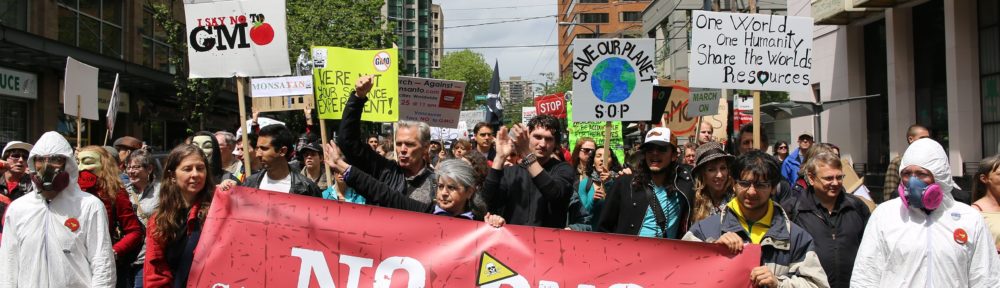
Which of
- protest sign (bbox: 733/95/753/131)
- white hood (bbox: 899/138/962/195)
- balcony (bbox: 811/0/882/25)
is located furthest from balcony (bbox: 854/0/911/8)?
white hood (bbox: 899/138/962/195)

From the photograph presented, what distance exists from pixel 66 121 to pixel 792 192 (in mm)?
19262

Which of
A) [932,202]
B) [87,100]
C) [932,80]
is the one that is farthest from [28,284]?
[932,80]

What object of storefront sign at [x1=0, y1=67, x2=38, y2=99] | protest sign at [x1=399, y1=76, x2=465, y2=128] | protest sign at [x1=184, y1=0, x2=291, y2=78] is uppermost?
storefront sign at [x1=0, y1=67, x2=38, y2=99]

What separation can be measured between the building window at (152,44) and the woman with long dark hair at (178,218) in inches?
854

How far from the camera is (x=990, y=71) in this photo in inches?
533

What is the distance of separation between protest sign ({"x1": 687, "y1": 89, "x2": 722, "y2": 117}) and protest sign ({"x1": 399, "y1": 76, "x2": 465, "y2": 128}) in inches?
194

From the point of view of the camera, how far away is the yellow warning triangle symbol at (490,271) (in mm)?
4258

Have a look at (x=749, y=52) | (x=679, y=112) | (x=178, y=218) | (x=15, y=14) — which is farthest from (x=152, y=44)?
(x=178, y=218)

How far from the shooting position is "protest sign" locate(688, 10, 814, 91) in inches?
291

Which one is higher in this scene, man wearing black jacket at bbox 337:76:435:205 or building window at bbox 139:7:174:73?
building window at bbox 139:7:174:73

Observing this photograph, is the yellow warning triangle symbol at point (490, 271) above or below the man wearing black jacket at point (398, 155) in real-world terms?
below

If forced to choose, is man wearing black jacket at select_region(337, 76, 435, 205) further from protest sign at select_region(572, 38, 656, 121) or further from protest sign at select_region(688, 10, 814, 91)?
protest sign at select_region(688, 10, 814, 91)

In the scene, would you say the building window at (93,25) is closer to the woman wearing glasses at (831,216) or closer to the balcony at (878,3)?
the balcony at (878,3)

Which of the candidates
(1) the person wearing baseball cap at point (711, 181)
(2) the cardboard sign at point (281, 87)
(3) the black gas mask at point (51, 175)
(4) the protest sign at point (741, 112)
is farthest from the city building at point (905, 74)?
(3) the black gas mask at point (51, 175)
